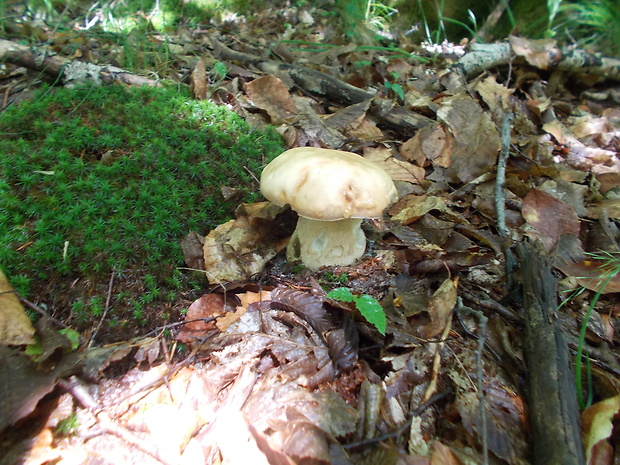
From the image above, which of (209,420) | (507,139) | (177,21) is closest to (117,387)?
(209,420)

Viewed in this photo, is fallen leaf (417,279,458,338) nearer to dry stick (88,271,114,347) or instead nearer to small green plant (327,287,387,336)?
small green plant (327,287,387,336)

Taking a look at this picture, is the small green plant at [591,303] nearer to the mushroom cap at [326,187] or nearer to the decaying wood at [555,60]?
the mushroom cap at [326,187]

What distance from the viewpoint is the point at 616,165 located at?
3.64 m

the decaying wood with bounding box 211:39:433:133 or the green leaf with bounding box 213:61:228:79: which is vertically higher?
the green leaf with bounding box 213:61:228:79

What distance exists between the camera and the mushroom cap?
6.36 ft

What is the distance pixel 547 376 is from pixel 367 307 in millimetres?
885

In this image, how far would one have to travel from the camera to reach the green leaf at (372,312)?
173cm

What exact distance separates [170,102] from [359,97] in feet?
6.35

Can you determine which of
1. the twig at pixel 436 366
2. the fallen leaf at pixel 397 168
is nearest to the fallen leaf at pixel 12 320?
the twig at pixel 436 366

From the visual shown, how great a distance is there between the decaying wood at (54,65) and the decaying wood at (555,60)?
438cm

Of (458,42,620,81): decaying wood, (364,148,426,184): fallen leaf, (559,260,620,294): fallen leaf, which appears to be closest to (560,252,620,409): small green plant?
(559,260,620,294): fallen leaf

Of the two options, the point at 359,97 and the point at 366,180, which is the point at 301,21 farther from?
the point at 366,180

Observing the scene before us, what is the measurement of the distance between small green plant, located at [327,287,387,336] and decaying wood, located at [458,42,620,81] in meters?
4.33

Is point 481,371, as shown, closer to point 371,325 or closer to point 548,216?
point 371,325
